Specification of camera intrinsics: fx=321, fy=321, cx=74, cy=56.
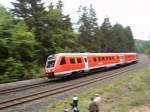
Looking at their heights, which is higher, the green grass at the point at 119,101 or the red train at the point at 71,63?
the red train at the point at 71,63

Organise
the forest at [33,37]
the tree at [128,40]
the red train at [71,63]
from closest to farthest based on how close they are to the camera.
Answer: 1. the red train at [71,63]
2. the forest at [33,37]
3. the tree at [128,40]

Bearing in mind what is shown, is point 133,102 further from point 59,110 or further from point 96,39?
point 96,39

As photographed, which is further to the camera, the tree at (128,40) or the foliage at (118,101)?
the tree at (128,40)

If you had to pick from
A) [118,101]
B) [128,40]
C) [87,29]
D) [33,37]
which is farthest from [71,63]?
[128,40]

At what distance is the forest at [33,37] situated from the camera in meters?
34.2

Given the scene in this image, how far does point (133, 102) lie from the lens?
1461cm

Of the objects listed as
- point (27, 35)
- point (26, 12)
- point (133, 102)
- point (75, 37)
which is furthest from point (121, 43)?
point (133, 102)

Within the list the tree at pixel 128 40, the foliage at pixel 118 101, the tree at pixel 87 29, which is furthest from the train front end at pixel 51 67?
the tree at pixel 128 40

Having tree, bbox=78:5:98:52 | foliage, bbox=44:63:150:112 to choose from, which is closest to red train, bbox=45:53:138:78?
foliage, bbox=44:63:150:112

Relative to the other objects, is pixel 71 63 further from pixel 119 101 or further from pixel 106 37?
pixel 106 37

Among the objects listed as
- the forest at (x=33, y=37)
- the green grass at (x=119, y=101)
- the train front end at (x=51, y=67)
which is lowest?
the green grass at (x=119, y=101)

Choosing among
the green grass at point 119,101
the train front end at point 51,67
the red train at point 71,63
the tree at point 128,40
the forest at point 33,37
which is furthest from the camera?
the tree at point 128,40

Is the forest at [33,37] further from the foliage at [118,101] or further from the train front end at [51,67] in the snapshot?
the foliage at [118,101]

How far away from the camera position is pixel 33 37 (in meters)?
38.4
